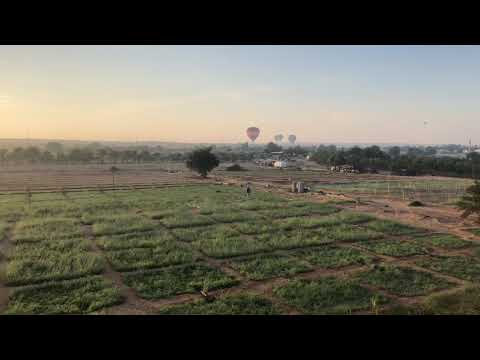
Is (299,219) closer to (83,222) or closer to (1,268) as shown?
(83,222)

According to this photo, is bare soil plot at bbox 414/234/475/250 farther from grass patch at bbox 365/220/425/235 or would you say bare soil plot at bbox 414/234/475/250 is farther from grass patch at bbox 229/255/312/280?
grass patch at bbox 229/255/312/280

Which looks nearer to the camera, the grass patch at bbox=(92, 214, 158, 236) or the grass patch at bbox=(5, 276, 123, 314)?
the grass patch at bbox=(5, 276, 123, 314)

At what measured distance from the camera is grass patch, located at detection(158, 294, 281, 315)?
276 inches

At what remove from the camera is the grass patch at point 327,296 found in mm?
7233

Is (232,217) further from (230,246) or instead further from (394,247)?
(394,247)

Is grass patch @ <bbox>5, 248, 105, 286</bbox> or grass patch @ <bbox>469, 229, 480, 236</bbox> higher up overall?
grass patch @ <bbox>5, 248, 105, 286</bbox>

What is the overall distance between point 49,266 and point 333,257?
866 centimetres

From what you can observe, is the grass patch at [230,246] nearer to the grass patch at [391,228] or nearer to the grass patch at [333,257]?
the grass patch at [333,257]

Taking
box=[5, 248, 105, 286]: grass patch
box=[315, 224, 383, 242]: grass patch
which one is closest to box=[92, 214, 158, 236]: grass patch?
box=[5, 248, 105, 286]: grass patch

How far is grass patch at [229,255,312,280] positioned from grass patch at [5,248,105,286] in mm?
4147

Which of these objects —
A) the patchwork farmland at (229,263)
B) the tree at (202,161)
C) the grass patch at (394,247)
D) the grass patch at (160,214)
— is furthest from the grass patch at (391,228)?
the tree at (202,161)

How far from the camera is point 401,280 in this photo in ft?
29.8
